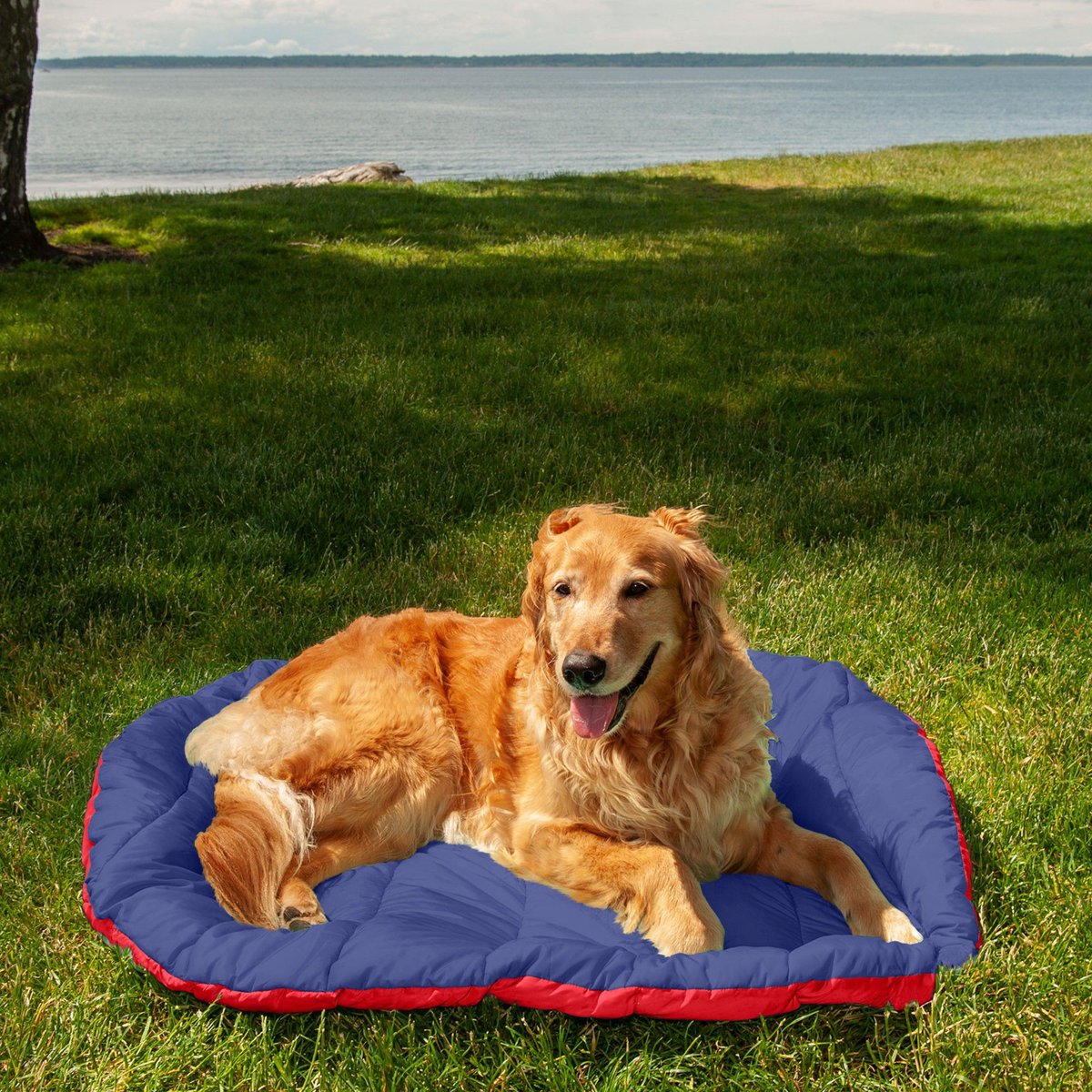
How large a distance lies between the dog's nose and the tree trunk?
10123 millimetres

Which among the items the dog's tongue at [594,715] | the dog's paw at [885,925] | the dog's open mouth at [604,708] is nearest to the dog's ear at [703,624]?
the dog's open mouth at [604,708]

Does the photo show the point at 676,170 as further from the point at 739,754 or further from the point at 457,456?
the point at 739,754

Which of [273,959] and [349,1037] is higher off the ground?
[273,959]

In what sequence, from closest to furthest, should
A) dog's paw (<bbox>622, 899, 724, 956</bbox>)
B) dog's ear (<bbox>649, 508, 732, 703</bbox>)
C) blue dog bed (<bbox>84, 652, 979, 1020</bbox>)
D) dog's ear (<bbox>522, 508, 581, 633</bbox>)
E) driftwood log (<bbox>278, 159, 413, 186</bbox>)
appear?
blue dog bed (<bbox>84, 652, 979, 1020</bbox>)
dog's paw (<bbox>622, 899, 724, 956</bbox>)
dog's ear (<bbox>649, 508, 732, 703</bbox>)
dog's ear (<bbox>522, 508, 581, 633</bbox>)
driftwood log (<bbox>278, 159, 413, 186</bbox>)

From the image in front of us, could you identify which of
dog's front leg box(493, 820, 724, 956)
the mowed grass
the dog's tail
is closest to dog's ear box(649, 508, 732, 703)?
dog's front leg box(493, 820, 724, 956)

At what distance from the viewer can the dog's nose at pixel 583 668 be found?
3186 millimetres

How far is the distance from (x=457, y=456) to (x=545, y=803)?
3.51 metres

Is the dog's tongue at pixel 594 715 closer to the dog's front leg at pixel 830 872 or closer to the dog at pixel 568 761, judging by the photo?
the dog at pixel 568 761

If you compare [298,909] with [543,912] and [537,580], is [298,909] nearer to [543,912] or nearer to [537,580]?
[543,912]

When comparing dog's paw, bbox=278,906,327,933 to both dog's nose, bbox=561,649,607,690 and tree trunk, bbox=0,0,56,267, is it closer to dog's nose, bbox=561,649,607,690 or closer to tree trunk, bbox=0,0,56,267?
dog's nose, bbox=561,649,607,690

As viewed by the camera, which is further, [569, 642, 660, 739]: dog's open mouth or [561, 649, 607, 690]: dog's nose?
[569, 642, 660, 739]: dog's open mouth

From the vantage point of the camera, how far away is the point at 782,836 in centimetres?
372

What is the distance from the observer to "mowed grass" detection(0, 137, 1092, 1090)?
114 inches

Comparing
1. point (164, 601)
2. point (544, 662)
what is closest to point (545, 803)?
point (544, 662)
